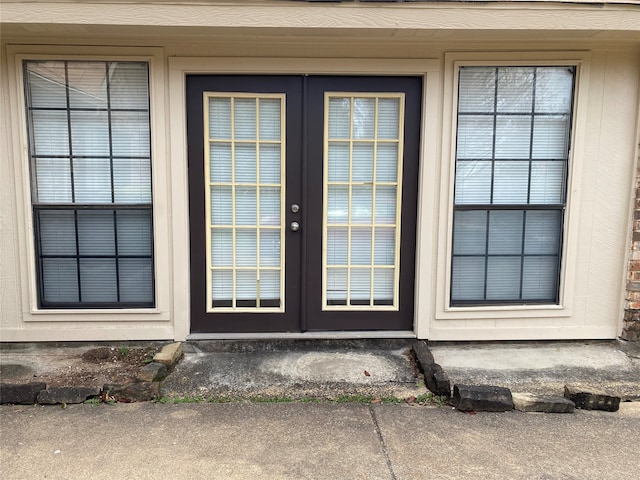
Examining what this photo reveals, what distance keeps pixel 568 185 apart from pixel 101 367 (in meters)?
3.84

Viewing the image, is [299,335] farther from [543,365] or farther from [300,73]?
[300,73]

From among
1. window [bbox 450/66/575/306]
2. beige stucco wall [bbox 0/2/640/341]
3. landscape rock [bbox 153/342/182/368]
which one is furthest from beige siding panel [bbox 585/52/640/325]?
landscape rock [bbox 153/342/182/368]

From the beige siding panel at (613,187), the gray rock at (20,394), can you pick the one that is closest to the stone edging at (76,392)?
the gray rock at (20,394)

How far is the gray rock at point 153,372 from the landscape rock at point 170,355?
0.19 ft

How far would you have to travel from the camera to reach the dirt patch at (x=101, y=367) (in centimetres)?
Result: 326

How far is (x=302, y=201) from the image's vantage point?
12.4ft

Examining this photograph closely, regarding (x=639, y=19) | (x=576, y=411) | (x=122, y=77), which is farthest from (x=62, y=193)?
(x=639, y=19)

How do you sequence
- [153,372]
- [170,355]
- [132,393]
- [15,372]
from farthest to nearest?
1. [170,355]
2. [15,372]
3. [153,372]
4. [132,393]

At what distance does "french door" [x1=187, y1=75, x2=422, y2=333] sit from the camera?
12.2 feet

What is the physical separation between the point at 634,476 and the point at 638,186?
7.49ft

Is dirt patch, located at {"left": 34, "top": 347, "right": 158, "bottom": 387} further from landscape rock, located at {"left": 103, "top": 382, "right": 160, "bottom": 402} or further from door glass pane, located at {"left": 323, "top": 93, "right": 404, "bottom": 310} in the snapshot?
door glass pane, located at {"left": 323, "top": 93, "right": 404, "bottom": 310}

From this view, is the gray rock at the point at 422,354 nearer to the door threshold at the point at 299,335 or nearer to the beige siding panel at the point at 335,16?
the door threshold at the point at 299,335

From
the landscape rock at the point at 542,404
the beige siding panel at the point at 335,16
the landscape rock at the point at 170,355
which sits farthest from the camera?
the landscape rock at the point at 170,355

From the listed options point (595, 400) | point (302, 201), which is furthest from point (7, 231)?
point (595, 400)
